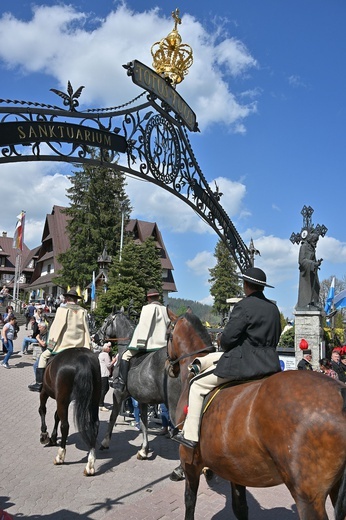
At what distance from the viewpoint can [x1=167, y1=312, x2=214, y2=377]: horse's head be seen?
221 inches

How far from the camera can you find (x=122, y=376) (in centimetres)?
855

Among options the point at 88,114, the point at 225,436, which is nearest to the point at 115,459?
the point at 225,436

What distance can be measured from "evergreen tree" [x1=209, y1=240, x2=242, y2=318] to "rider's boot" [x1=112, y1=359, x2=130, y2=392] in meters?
53.8

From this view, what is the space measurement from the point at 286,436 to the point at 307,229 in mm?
12613

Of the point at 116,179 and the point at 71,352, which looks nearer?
the point at 71,352

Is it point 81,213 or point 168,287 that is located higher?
point 81,213

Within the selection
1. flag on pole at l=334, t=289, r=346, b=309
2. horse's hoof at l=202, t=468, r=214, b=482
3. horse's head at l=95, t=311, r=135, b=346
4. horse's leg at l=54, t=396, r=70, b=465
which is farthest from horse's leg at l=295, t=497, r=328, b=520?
flag on pole at l=334, t=289, r=346, b=309

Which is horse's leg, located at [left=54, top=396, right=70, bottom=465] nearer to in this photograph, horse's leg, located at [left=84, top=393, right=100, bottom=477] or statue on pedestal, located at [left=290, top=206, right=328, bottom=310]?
horse's leg, located at [left=84, top=393, right=100, bottom=477]

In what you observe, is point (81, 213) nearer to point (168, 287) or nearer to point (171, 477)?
point (168, 287)

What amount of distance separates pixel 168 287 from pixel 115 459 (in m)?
53.3

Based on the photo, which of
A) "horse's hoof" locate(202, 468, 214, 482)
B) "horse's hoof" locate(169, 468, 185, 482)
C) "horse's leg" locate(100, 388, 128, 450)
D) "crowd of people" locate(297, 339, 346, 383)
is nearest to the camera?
"horse's hoof" locate(202, 468, 214, 482)

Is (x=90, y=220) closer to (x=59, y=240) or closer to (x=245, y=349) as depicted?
(x=59, y=240)

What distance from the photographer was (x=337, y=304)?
A: 63.2ft

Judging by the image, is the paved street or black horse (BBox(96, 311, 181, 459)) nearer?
the paved street
